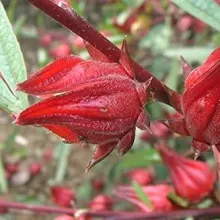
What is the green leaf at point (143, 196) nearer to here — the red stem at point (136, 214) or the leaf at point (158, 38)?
the red stem at point (136, 214)

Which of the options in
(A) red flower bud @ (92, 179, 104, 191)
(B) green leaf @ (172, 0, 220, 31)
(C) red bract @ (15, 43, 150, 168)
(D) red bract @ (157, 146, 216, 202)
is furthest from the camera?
(A) red flower bud @ (92, 179, 104, 191)

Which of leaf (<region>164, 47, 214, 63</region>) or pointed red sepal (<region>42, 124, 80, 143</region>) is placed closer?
pointed red sepal (<region>42, 124, 80, 143</region>)

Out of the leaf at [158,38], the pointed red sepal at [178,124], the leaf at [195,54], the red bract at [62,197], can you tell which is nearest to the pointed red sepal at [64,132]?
the pointed red sepal at [178,124]

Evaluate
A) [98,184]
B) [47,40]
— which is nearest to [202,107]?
[98,184]

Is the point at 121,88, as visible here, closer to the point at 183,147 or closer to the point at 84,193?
the point at 183,147

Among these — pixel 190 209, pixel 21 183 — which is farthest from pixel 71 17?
pixel 21 183

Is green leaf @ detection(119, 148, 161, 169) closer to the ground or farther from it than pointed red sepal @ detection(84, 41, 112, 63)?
closer to the ground

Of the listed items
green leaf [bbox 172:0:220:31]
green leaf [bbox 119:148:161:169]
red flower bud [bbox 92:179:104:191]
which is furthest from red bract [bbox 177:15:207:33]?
green leaf [bbox 172:0:220:31]

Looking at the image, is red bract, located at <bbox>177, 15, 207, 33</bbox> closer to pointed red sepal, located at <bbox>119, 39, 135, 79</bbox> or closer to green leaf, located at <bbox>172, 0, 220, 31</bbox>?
green leaf, located at <bbox>172, 0, 220, 31</bbox>
